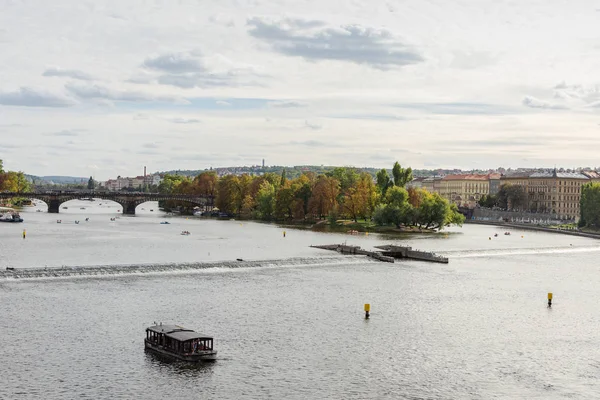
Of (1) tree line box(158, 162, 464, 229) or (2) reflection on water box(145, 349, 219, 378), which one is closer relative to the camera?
(2) reflection on water box(145, 349, 219, 378)

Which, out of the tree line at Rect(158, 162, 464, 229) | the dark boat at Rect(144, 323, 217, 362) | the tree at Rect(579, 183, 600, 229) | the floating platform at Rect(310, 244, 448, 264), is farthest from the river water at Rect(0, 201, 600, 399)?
the tree at Rect(579, 183, 600, 229)

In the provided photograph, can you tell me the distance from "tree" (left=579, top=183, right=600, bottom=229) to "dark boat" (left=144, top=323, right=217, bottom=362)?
142 meters

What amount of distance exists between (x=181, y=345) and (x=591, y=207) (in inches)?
5746

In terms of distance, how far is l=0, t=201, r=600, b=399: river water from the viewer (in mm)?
40594

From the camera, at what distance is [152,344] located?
150 ft

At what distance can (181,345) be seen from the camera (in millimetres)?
44312

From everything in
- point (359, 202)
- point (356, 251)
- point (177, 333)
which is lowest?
point (177, 333)

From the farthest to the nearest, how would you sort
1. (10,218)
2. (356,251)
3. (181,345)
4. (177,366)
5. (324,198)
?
(324,198)
(10,218)
(356,251)
(181,345)
(177,366)

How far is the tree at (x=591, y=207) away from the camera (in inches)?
6742

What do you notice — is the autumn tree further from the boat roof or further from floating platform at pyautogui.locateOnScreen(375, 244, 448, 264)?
the boat roof

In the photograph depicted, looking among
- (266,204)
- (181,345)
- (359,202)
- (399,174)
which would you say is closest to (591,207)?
(399,174)

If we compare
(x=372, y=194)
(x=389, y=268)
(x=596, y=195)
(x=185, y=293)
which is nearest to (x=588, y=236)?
(x=596, y=195)

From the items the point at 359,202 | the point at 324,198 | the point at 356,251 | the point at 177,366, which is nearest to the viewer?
the point at 177,366

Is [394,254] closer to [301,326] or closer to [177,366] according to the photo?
[301,326]
